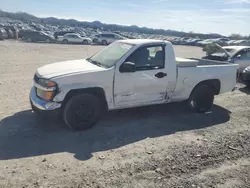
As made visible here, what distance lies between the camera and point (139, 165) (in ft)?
12.5

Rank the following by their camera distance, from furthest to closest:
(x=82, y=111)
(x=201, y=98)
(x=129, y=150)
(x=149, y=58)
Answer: (x=201, y=98), (x=149, y=58), (x=82, y=111), (x=129, y=150)

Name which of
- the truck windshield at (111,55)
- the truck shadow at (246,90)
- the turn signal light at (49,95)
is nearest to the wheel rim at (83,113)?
the turn signal light at (49,95)

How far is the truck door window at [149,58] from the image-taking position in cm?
525

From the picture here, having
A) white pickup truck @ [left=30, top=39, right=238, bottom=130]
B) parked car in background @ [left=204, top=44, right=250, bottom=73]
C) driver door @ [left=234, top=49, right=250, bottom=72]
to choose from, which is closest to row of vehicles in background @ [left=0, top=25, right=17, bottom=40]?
parked car in background @ [left=204, top=44, right=250, bottom=73]

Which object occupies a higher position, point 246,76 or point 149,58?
point 149,58

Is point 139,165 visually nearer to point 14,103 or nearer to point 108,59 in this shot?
point 108,59

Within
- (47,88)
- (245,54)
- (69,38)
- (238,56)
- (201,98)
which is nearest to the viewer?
(47,88)

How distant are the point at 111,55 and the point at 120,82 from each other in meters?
0.81

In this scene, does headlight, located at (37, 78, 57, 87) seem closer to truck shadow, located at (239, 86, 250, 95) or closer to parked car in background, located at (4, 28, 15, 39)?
truck shadow, located at (239, 86, 250, 95)

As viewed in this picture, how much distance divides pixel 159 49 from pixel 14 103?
3.88m

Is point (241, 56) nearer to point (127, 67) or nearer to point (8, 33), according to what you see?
point (127, 67)

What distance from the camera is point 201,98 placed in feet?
20.7

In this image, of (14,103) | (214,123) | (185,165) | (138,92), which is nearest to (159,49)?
(138,92)

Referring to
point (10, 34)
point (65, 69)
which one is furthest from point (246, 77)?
point (10, 34)
